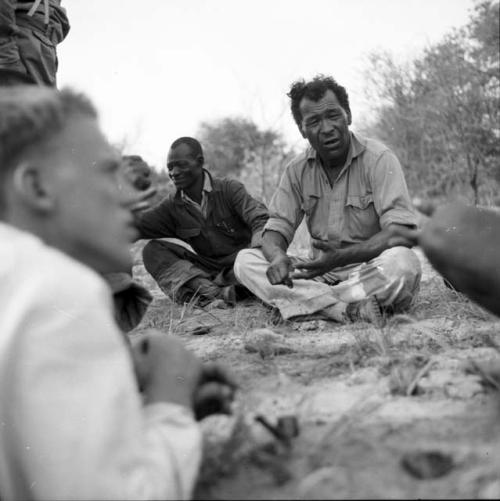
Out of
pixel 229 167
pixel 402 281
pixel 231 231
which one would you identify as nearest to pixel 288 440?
pixel 402 281

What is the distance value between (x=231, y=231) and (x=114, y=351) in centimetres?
371

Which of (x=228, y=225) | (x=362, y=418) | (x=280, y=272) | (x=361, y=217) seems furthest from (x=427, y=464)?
(x=228, y=225)

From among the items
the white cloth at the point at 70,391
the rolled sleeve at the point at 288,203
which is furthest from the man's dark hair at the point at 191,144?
the white cloth at the point at 70,391

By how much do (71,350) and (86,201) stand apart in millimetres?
337

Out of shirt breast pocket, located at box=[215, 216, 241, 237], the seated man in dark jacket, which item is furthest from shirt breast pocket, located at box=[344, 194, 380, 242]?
shirt breast pocket, located at box=[215, 216, 241, 237]

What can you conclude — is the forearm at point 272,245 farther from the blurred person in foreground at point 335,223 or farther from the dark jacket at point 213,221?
the dark jacket at point 213,221

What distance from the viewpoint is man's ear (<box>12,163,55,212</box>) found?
3.72ft

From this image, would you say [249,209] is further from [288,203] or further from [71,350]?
[71,350]

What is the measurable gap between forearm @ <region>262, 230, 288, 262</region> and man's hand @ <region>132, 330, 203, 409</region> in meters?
2.14

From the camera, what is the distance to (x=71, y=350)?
3.12ft

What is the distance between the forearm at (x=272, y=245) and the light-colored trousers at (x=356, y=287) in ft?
0.31

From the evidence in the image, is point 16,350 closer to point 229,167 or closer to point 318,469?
point 318,469

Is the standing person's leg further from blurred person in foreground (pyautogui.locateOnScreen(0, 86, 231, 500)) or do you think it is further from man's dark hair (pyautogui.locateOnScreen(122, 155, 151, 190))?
blurred person in foreground (pyautogui.locateOnScreen(0, 86, 231, 500))

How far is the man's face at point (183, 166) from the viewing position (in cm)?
459
